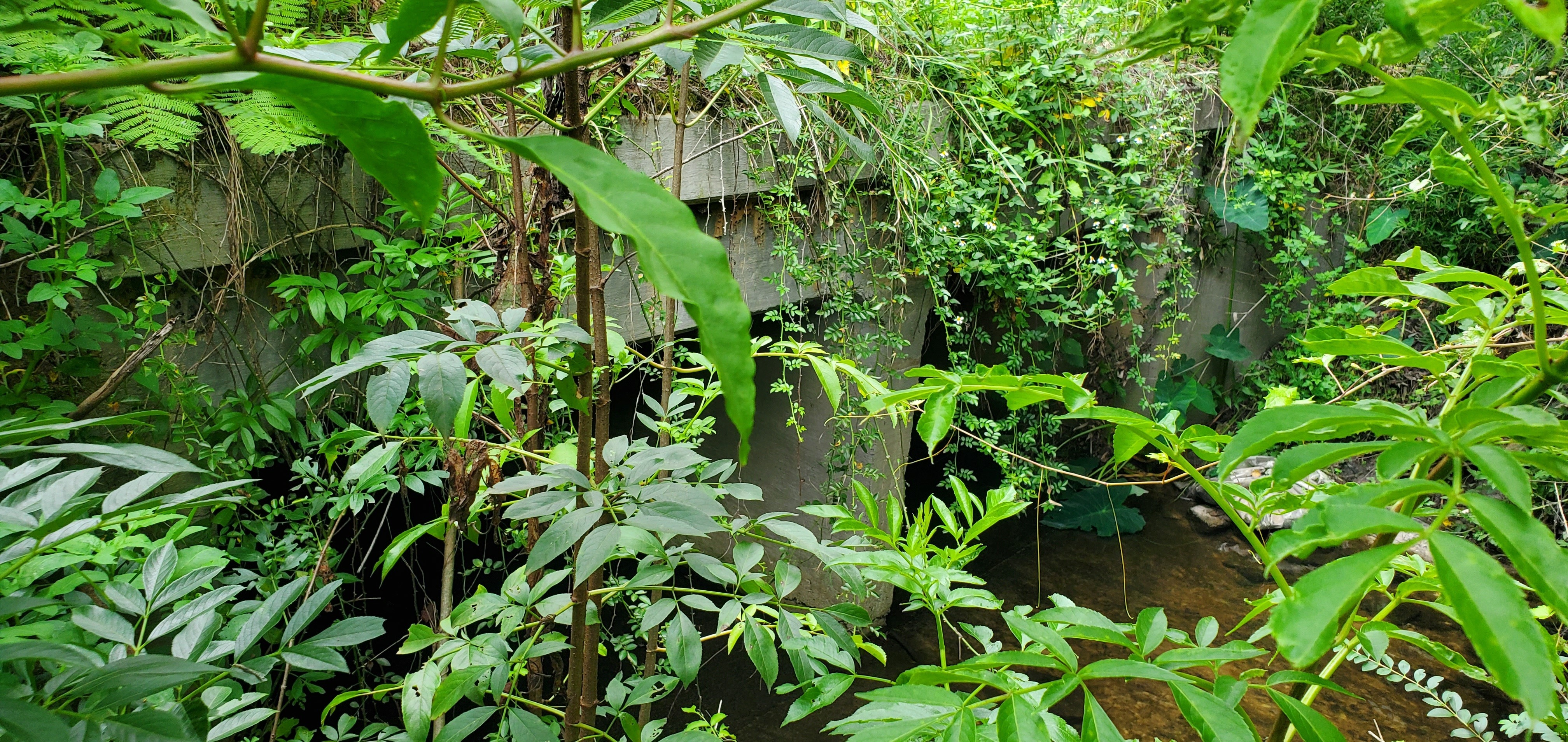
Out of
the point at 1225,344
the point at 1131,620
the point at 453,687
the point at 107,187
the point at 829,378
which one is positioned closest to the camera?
the point at 453,687

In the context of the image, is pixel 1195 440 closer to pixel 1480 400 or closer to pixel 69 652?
pixel 1480 400

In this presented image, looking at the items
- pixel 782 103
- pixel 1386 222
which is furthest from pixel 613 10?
pixel 1386 222

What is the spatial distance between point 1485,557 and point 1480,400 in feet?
0.80

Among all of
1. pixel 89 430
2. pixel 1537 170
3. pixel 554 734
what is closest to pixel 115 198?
pixel 89 430

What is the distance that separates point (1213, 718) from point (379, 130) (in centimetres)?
58

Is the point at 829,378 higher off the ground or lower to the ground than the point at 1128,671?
higher

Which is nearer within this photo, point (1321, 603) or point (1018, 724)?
point (1321, 603)

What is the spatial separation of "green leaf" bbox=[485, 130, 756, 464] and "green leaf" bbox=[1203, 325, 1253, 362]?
4614mm

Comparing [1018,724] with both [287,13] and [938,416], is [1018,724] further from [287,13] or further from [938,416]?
[287,13]

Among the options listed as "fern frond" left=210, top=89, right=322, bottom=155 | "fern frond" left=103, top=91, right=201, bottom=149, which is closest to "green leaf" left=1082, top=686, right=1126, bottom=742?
"fern frond" left=210, top=89, right=322, bottom=155

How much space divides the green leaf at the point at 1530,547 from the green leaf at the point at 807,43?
47 cm

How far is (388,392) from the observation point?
682 millimetres

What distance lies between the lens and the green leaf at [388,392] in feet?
2.20

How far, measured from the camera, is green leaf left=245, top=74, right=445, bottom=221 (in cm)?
33
